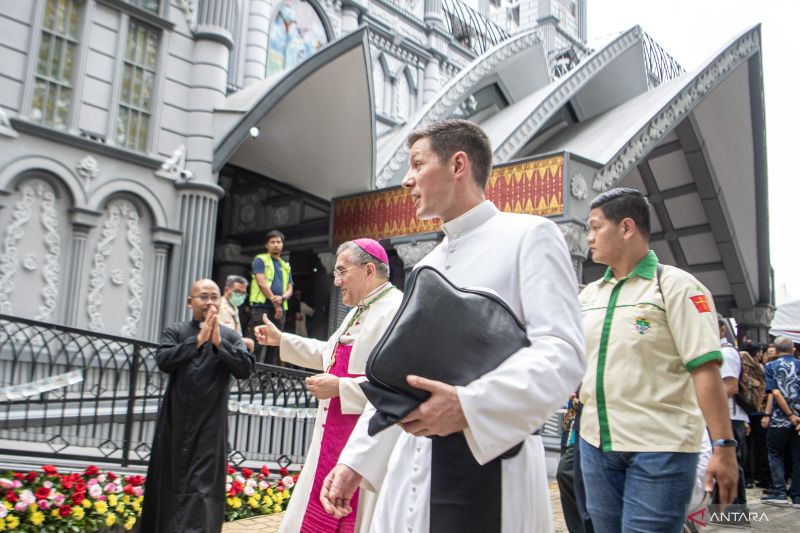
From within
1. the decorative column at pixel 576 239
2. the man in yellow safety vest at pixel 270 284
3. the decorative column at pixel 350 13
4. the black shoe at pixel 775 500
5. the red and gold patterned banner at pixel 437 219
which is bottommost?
the black shoe at pixel 775 500

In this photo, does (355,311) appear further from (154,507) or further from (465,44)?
(465,44)

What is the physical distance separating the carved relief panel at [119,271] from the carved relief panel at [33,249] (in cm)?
45

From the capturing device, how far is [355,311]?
4.25 m

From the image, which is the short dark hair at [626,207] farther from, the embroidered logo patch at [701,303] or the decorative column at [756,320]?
the decorative column at [756,320]

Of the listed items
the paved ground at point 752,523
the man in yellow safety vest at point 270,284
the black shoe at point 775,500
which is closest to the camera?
the paved ground at point 752,523

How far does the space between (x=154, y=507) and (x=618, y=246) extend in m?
3.81

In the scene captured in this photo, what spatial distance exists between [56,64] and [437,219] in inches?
246

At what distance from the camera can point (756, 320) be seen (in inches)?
745

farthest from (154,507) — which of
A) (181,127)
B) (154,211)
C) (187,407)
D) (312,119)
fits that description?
(312,119)

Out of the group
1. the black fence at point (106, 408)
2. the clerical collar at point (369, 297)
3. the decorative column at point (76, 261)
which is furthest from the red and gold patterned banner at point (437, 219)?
the clerical collar at point (369, 297)

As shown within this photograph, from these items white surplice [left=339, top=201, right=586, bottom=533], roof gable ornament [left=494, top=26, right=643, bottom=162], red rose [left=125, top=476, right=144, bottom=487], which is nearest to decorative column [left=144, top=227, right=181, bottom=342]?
red rose [left=125, top=476, right=144, bottom=487]

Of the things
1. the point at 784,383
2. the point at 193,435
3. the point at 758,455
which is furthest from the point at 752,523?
the point at 193,435

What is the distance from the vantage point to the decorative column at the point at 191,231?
34.2 ft

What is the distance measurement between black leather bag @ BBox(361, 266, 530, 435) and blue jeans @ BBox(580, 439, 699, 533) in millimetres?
1329
